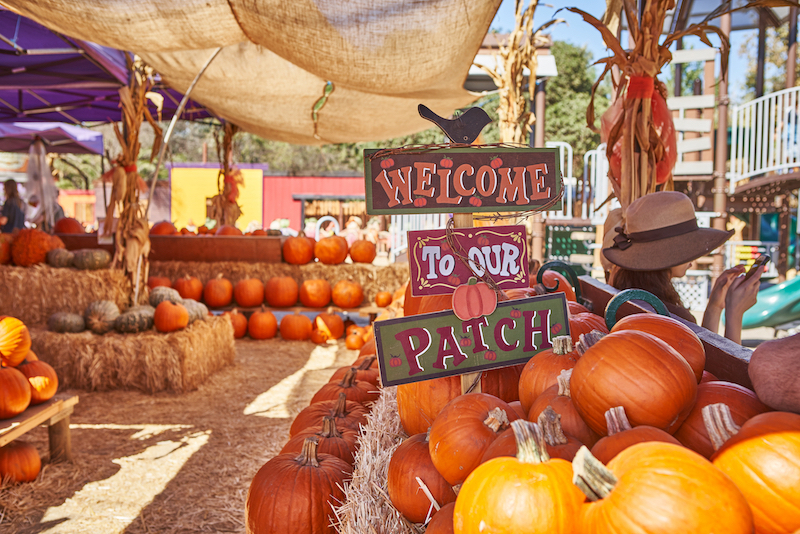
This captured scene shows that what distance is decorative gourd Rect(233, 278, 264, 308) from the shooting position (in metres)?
6.71

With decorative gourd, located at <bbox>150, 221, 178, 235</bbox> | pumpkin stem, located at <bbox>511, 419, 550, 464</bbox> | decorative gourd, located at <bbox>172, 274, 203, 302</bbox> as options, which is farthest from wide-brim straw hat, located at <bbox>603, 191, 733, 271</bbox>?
decorative gourd, located at <bbox>150, 221, 178, 235</bbox>

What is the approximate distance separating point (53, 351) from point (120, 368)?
59 centimetres

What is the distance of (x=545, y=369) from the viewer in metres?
1.34

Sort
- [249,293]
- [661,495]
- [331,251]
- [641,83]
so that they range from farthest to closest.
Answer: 1. [331,251]
2. [249,293]
3. [641,83]
4. [661,495]

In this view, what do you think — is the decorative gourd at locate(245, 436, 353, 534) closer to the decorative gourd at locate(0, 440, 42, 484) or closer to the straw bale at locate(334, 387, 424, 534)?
the straw bale at locate(334, 387, 424, 534)

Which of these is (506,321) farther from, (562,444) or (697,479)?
(697,479)

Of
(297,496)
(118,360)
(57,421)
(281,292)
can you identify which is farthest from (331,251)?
(297,496)

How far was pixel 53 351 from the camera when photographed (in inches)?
170

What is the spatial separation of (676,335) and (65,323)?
4910mm

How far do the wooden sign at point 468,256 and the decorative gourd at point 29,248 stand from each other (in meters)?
5.12

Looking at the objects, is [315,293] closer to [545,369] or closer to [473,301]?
[473,301]

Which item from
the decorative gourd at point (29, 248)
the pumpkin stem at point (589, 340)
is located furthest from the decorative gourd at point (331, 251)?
the pumpkin stem at point (589, 340)

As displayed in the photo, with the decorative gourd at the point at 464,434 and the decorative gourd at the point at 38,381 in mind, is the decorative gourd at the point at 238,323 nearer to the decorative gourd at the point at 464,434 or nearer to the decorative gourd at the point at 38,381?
the decorative gourd at the point at 38,381

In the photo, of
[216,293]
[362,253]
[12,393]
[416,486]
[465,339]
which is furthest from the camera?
[362,253]
